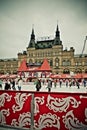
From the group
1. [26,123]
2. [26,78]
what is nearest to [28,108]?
[26,123]

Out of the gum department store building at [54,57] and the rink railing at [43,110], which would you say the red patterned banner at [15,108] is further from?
the gum department store building at [54,57]

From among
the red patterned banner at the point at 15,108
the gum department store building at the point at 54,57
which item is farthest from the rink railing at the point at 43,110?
the gum department store building at the point at 54,57

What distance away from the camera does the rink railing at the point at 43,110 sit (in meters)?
2.99

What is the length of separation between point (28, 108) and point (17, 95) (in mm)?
312

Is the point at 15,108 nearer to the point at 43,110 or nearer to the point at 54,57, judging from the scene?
the point at 43,110

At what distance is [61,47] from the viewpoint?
62.9 m

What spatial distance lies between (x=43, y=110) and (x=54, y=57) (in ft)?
196

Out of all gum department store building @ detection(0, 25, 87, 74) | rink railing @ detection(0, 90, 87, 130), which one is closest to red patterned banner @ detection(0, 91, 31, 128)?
rink railing @ detection(0, 90, 87, 130)

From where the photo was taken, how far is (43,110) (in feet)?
10.7

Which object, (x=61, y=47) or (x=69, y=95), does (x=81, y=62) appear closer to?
(x=61, y=47)

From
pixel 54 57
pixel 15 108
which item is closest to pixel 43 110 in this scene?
pixel 15 108

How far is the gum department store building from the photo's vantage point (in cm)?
5988

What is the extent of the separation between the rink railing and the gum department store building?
50544mm

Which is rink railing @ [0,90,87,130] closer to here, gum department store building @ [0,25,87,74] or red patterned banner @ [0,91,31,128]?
red patterned banner @ [0,91,31,128]
